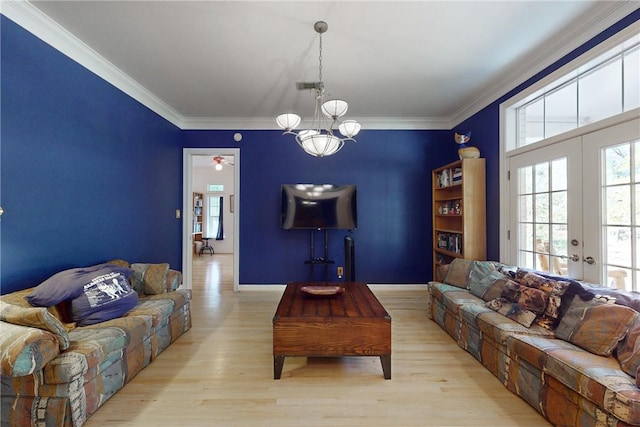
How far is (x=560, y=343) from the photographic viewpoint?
185 cm

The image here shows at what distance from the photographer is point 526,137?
3.18 m

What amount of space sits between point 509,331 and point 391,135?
3.40m

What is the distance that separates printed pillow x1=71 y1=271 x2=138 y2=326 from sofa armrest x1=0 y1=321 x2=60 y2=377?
0.54m

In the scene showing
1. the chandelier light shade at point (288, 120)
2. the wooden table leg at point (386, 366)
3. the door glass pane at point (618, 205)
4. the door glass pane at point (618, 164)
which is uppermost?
the chandelier light shade at point (288, 120)

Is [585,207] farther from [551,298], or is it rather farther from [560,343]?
[560,343]

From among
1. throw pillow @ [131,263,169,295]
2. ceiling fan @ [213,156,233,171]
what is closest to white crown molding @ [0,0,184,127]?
throw pillow @ [131,263,169,295]

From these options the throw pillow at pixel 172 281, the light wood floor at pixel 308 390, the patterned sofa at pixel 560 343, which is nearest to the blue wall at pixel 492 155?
→ the patterned sofa at pixel 560 343

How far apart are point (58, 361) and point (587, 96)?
4.26m

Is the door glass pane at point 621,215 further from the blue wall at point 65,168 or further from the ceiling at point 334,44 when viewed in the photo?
the blue wall at point 65,168

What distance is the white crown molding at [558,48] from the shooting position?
2.06m

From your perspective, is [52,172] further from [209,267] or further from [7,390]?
[209,267]

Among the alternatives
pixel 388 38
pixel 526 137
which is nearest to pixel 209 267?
pixel 388 38

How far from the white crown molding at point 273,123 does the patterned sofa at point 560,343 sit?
2.81 m

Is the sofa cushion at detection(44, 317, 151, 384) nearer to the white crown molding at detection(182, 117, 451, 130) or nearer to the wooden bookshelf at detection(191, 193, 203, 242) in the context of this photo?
the white crown molding at detection(182, 117, 451, 130)
